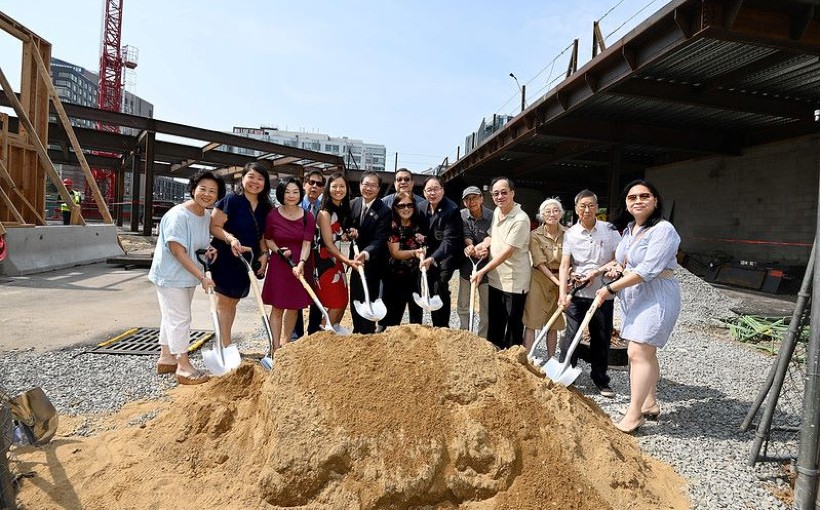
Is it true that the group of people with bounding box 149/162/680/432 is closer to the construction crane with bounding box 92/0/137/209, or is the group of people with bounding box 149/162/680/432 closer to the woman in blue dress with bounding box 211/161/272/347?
the woman in blue dress with bounding box 211/161/272/347

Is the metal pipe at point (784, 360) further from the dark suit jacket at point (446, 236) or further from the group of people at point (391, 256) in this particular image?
the dark suit jacket at point (446, 236)

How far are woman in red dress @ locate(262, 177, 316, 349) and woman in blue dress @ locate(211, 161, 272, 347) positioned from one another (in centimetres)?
12

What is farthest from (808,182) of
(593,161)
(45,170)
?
(45,170)

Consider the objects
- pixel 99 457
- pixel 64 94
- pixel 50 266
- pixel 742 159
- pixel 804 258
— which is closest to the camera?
pixel 99 457

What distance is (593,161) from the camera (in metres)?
14.9

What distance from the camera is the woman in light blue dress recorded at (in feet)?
10.3

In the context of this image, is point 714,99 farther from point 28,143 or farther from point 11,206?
point 28,143

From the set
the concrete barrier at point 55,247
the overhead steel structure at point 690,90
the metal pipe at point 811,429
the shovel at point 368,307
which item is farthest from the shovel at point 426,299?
the concrete barrier at point 55,247

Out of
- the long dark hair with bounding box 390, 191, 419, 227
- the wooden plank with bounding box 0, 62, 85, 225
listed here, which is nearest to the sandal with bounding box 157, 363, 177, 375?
the long dark hair with bounding box 390, 191, 419, 227

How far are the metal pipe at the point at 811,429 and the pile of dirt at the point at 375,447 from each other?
0.57m

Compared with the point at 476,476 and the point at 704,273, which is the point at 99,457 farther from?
the point at 704,273

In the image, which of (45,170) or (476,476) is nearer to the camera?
(476,476)

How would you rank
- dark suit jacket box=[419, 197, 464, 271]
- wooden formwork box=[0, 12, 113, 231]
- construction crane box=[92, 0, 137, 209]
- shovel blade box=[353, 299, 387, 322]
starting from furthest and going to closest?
construction crane box=[92, 0, 137, 209] → wooden formwork box=[0, 12, 113, 231] → dark suit jacket box=[419, 197, 464, 271] → shovel blade box=[353, 299, 387, 322]

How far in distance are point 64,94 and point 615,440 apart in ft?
351
